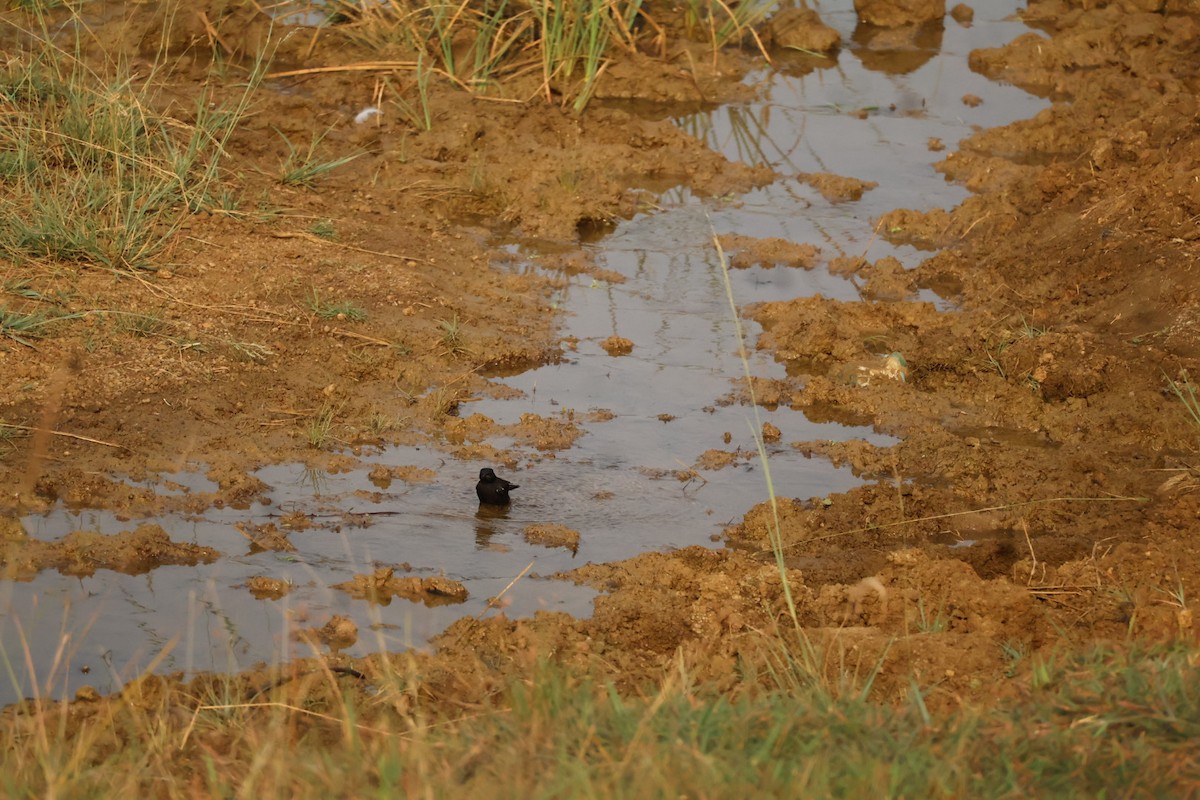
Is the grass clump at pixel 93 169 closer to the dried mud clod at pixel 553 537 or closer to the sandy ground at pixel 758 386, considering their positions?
the sandy ground at pixel 758 386

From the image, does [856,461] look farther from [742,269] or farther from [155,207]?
[155,207]

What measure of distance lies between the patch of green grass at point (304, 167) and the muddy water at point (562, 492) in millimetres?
1141

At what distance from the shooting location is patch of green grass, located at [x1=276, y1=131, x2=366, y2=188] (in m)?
6.86

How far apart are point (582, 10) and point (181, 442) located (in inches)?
184

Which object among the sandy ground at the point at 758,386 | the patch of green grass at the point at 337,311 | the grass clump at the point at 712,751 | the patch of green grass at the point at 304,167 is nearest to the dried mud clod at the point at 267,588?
the sandy ground at the point at 758,386

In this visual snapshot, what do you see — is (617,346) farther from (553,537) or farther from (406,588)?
(406,588)

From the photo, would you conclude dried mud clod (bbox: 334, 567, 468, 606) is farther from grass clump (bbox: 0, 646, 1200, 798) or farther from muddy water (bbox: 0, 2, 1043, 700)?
grass clump (bbox: 0, 646, 1200, 798)

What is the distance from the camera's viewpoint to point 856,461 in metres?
4.93

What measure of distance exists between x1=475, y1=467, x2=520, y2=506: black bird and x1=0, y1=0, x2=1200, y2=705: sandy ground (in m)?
0.38

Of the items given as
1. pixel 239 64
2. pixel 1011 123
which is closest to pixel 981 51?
pixel 1011 123

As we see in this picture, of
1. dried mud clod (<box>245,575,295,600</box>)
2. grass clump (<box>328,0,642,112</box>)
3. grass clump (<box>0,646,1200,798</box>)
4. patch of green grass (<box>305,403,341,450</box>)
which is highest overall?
grass clump (<box>328,0,642,112</box>)

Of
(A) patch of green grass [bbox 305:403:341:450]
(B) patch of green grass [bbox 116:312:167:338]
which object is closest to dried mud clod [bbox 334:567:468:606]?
(A) patch of green grass [bbox 305:403:341:450]

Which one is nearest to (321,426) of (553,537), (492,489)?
(492,489)

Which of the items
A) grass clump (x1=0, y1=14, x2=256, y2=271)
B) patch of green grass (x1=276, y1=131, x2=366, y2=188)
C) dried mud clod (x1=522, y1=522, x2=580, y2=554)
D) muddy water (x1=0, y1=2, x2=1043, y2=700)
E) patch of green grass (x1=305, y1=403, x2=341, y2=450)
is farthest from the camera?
patch of green grass (x1=276, y1=131, x2=366, y2=188)
